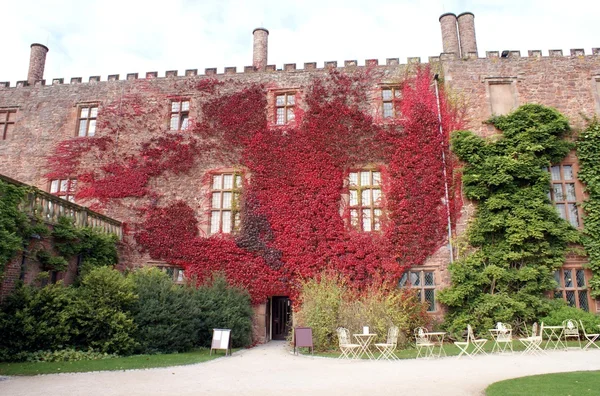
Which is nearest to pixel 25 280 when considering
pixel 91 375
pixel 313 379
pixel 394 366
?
pixel 91 375

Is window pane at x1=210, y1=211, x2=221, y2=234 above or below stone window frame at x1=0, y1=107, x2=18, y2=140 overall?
below

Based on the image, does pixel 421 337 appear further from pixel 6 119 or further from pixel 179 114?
pixel 6 119

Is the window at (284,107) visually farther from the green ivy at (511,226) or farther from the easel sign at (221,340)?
the easel sign at (221,340)

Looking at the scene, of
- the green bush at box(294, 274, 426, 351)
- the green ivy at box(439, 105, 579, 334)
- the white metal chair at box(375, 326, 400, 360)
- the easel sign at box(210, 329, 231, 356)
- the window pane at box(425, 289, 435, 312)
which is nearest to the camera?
the white metal chair at box(375, 326, 400, 360)

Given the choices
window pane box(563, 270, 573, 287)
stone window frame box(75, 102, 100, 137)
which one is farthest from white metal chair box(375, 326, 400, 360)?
stone window frame box(75, 102, 100, 137)

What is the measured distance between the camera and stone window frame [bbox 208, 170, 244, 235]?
1772cm

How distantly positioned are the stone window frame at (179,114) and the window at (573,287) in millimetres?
15495

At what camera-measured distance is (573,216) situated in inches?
643

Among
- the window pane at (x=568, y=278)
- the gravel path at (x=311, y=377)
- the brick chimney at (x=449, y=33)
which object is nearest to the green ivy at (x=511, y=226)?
the window pane at (x=568, y=278)

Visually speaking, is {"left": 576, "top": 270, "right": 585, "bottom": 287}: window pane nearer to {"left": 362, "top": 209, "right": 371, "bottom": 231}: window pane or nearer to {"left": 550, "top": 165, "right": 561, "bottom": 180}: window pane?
{"left": 550, "top": 165, "right": 561, "bottom": 180}: window pane

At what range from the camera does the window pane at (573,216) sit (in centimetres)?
1627

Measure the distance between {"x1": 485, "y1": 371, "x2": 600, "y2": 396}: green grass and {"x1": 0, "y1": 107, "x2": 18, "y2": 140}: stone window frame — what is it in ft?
71.0

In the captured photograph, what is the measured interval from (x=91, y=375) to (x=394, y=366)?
20.0ft

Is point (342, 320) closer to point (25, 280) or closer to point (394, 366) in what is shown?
point (394, 366)
